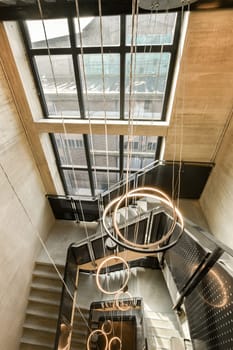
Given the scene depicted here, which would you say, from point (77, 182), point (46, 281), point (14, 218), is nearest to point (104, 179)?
point (77, 182)

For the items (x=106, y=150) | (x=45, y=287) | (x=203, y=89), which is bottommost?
(x=45, y=287)

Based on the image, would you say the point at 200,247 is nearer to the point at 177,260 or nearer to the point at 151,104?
the point at 177,260

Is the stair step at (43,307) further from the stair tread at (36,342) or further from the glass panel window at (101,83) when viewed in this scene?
the glass panel window at (101,83)

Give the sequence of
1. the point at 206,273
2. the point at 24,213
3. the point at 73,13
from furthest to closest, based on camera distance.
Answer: the point at 24,213 < the point at 73,13 < the point at 206,273

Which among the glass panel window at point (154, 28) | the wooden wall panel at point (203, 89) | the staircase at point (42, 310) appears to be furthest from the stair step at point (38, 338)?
the glass panel window at point (154, 28)

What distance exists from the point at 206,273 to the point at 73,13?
4583mm

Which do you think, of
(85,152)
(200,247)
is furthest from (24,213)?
(200,247)

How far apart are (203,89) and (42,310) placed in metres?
6.66

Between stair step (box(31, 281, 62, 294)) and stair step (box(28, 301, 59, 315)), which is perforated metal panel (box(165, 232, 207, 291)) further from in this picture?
stair step (box(28, 301, 59, 315))

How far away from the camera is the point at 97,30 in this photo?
11.2 ft

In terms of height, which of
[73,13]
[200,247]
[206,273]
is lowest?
[206,273]

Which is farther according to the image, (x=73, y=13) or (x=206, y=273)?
(x=73, y=13)

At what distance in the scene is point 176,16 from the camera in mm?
3225

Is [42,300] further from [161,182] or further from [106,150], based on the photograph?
[161,182]
